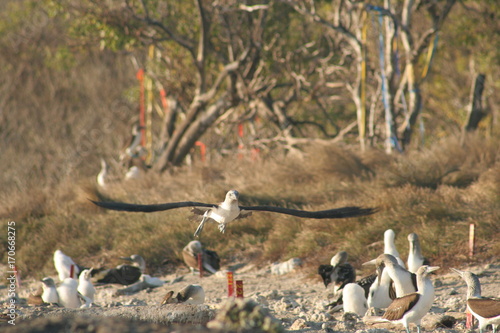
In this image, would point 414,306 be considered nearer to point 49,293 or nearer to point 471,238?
point 471,238

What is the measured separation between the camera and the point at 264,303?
26.9ft

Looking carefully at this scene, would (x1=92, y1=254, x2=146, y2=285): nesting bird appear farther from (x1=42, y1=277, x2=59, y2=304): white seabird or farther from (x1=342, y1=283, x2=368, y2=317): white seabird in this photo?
(x1=342, y1=283, x2=368, y2=317): white seabird

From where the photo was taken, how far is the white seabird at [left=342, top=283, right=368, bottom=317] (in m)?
7.14

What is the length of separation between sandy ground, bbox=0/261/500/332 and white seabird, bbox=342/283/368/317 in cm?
17

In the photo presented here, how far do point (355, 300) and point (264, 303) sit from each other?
1376mm

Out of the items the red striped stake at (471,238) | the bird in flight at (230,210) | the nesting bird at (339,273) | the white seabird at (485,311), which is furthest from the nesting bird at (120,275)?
the white seabird at (485,311)

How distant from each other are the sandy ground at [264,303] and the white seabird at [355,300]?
173 mm

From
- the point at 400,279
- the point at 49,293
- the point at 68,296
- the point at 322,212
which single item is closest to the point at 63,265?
the point at 49,293

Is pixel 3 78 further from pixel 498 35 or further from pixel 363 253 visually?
pixel 363 253

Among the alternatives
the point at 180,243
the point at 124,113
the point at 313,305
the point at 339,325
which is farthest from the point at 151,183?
the point at 124,113

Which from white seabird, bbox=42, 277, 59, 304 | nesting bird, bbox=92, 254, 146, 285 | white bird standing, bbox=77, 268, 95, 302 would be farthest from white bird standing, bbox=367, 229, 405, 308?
nesting bird, bbox=92, 254, 146, 285

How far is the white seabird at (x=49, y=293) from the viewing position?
326 inches

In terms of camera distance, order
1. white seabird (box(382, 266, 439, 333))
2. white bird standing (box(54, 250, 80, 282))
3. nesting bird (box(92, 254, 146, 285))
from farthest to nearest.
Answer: white bird standing (box(54, 250, 80, 282)), nesting bird (box(92, 254, 146, 285)), white seabird (box(382, 266, 439, 333))

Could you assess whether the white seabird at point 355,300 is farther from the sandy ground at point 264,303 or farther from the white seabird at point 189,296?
the white seabird at point 189,296
